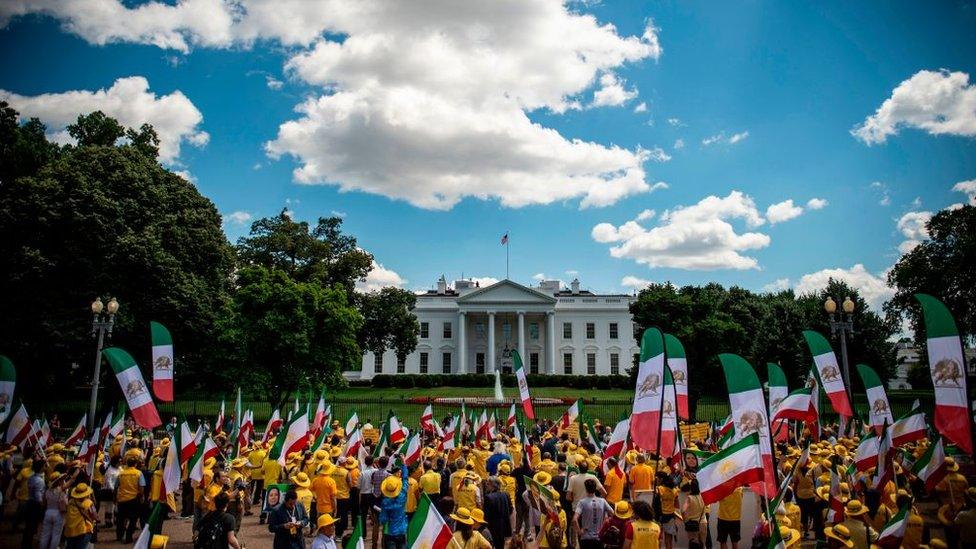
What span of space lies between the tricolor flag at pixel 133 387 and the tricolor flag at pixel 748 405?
954cm

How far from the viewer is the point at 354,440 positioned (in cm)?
1450

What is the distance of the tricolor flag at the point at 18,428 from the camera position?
12430mm

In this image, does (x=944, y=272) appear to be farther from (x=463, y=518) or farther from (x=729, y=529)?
(x=463, y=518)

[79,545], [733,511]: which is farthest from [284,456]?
[733,511]

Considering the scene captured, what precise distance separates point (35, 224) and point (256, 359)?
10714 millimetres

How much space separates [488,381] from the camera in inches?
2392

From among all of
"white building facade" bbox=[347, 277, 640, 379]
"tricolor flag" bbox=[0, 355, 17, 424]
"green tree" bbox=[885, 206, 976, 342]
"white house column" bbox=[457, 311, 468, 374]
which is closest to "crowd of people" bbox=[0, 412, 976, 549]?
"tricolor flag" bbox=[0, 355, 17, 424]

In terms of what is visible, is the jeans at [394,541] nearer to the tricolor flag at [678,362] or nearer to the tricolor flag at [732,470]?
the tricolor flag at [732,470]

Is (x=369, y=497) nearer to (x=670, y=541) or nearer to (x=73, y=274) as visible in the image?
(x=670, y=541)

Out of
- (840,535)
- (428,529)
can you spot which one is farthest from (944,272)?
(428,529)

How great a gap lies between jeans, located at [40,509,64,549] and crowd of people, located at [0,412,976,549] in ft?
0.05

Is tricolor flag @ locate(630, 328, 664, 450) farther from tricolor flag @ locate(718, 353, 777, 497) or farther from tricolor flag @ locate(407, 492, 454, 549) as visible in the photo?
tricolor flag @ locate(407, 492, 454, 549)

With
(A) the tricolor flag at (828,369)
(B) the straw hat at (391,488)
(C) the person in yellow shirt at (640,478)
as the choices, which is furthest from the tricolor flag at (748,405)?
(B) the straw hat at (391,488)

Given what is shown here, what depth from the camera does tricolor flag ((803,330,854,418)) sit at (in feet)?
39.7
